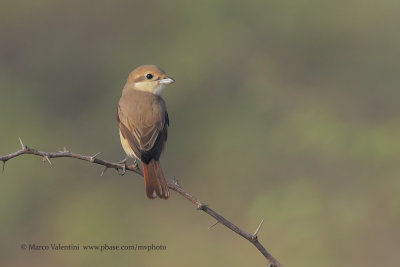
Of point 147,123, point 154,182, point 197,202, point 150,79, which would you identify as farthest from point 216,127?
point 197,202

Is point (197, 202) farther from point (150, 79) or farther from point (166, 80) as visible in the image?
point (150, 79)

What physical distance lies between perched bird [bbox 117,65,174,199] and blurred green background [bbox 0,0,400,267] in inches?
133

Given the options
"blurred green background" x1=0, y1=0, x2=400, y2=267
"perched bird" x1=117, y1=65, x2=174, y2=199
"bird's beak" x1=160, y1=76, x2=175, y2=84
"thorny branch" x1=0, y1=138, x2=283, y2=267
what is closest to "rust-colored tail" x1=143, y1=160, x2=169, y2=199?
"perched bird" x1=117, y1=65, x2=174, y2=199

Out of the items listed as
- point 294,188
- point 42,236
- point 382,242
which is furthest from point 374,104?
point 42,236

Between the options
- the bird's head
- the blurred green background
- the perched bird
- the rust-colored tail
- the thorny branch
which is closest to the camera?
the thorny branch

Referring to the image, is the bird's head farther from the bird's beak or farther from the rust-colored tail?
the rust-colored tail

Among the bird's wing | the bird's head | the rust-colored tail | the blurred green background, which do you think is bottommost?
the blurred green background

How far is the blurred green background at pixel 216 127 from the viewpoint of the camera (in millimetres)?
10367

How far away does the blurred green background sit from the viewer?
1037cm

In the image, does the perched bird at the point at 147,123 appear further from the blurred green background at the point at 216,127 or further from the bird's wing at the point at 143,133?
the blurred green background at the point at 216,127

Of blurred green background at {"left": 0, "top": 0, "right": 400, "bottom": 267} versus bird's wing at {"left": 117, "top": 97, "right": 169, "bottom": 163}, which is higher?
bird's wing at {"left": 117, "top": 97, "right": 169, "bottom": 163}

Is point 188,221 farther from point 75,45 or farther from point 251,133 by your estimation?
point 75,45

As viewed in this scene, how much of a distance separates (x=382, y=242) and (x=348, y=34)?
719cm

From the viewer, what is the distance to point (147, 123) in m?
6.48
